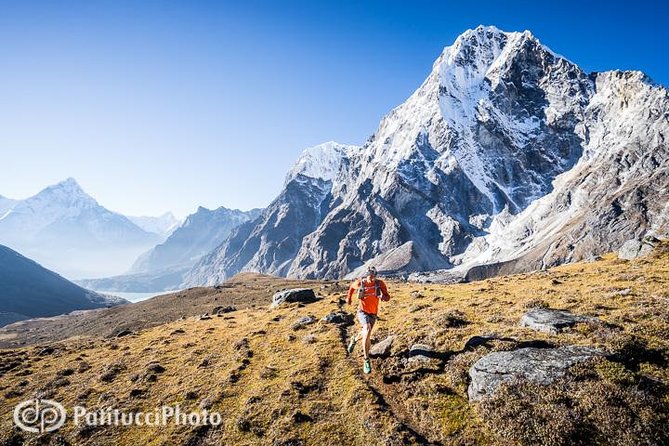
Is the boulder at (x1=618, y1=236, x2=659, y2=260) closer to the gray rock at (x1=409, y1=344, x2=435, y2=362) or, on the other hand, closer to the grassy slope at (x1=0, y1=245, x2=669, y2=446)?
the grassy slope at (x1=0, y1=245, x2=669, y2=446)

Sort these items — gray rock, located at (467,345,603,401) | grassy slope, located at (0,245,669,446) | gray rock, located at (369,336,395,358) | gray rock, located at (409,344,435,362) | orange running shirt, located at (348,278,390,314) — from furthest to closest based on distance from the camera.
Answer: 1. gray rock, located at (369,336,395,358)
2. orange running shirt, located at (348,278,390,314)
3. gray rock, located at (409,344,435,362)
4. grassy slope, located at (0,245,669,446)
5. gray rock, located at (467,345,603,401)

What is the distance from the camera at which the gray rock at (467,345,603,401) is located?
612 inches

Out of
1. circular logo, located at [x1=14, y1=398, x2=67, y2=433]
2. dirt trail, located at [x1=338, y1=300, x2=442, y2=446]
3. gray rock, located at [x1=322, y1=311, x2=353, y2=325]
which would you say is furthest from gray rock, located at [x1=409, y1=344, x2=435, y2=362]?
circular logo, located at [x1=14, y1=398, x2=67, y2=433]

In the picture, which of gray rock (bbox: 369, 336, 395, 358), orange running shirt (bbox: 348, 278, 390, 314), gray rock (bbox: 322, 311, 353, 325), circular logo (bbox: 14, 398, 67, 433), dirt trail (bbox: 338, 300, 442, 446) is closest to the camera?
dirt trail (bbox: 338, 300, 442, 446)

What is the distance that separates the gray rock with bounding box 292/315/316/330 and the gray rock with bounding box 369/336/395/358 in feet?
34.4

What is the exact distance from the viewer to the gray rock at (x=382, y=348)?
22.0 m

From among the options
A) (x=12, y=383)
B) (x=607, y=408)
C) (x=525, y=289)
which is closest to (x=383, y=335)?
(x=607, y=408)

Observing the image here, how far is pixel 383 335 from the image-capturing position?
1008 inches

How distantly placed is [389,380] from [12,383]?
27227mm

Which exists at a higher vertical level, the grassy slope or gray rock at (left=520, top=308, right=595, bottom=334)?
gray rock at (left=520, top=308, right=595, bottom=334)

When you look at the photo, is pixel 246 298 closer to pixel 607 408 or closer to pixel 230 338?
pixel 230 338

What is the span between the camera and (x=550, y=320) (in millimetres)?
20703

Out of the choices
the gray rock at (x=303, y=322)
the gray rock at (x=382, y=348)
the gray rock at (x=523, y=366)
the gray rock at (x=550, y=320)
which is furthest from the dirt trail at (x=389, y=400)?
the gray rock at (x=303, y=322)

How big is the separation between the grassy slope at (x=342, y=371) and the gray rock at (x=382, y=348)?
1.99 ft
